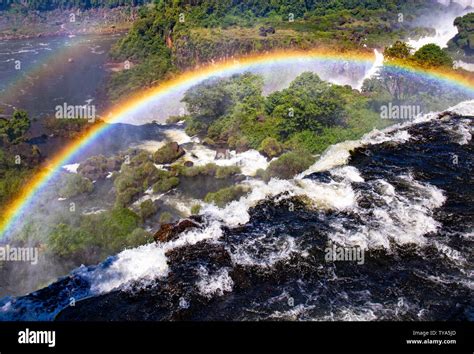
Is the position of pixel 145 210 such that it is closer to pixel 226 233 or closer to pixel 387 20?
pixel 226 233

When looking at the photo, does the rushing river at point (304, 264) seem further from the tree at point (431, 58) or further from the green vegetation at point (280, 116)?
the tree at point (431, 58)

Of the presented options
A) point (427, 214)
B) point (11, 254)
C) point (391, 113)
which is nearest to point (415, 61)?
point (391, 113)

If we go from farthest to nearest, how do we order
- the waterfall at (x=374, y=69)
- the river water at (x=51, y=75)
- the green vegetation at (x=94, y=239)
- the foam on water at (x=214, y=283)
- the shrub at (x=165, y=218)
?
the river water at (x=51, y=75) → the waterfall at (x=374, y=69) → the shrub at (x=165, y=218) → the green vegetation at (x=94, y=239) → the foam on water at (x=214, y=283)

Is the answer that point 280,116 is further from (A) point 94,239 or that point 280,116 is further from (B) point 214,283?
(B) point 214,283

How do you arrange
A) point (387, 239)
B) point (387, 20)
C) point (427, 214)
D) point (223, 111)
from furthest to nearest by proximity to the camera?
point (387, 20), point (223, 111), point (427, 214), point (387, 239)

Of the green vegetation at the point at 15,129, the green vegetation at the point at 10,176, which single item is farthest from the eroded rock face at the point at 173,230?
the green vegetation at the point at 15,129

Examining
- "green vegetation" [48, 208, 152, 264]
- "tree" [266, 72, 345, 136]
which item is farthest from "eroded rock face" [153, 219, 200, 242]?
"tree" [266, 72, 345, 136]

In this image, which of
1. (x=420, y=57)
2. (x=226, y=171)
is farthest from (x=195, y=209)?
(x=420, y=57)
